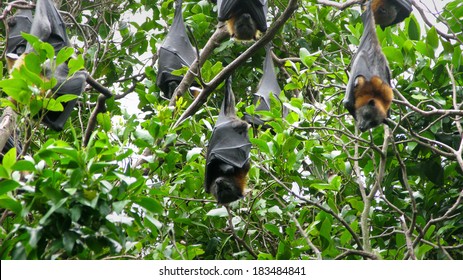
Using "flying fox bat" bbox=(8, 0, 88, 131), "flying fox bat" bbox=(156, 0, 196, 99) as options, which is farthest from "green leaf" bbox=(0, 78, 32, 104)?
"flying fox bat" bbox=(156, 0, 196, 99)

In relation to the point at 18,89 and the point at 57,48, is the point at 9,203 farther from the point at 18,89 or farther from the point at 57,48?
the point at 57,48

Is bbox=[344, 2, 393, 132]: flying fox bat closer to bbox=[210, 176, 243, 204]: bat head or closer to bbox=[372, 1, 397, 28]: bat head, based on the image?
bbox=[372, 1, 397, 28]: bat head

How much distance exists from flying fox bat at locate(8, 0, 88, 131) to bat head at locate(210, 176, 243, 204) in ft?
4.65

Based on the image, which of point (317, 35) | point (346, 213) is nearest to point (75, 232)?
point (346, 213)

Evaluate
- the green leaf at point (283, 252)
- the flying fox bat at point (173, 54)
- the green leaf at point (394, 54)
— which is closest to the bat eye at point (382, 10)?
the green leaf at point (394, 54)

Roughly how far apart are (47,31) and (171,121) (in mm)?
1725

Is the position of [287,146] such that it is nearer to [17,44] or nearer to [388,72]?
[388,72]

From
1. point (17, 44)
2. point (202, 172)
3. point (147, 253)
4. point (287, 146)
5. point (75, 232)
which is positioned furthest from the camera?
point (17, 44)

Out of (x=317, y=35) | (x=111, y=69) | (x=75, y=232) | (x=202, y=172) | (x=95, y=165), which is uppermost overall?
(x=317, y=35)

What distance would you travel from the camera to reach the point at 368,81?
5.73 meters

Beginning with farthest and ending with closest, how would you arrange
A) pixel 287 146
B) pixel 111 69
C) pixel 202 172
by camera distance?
pixel 111 69
pixel 202 172
pixel 287 146

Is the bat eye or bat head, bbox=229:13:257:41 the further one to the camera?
bat head, bbox=229:13:257:41

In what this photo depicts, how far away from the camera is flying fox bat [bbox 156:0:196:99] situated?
26.7 feet

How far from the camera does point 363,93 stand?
19.0 feet
